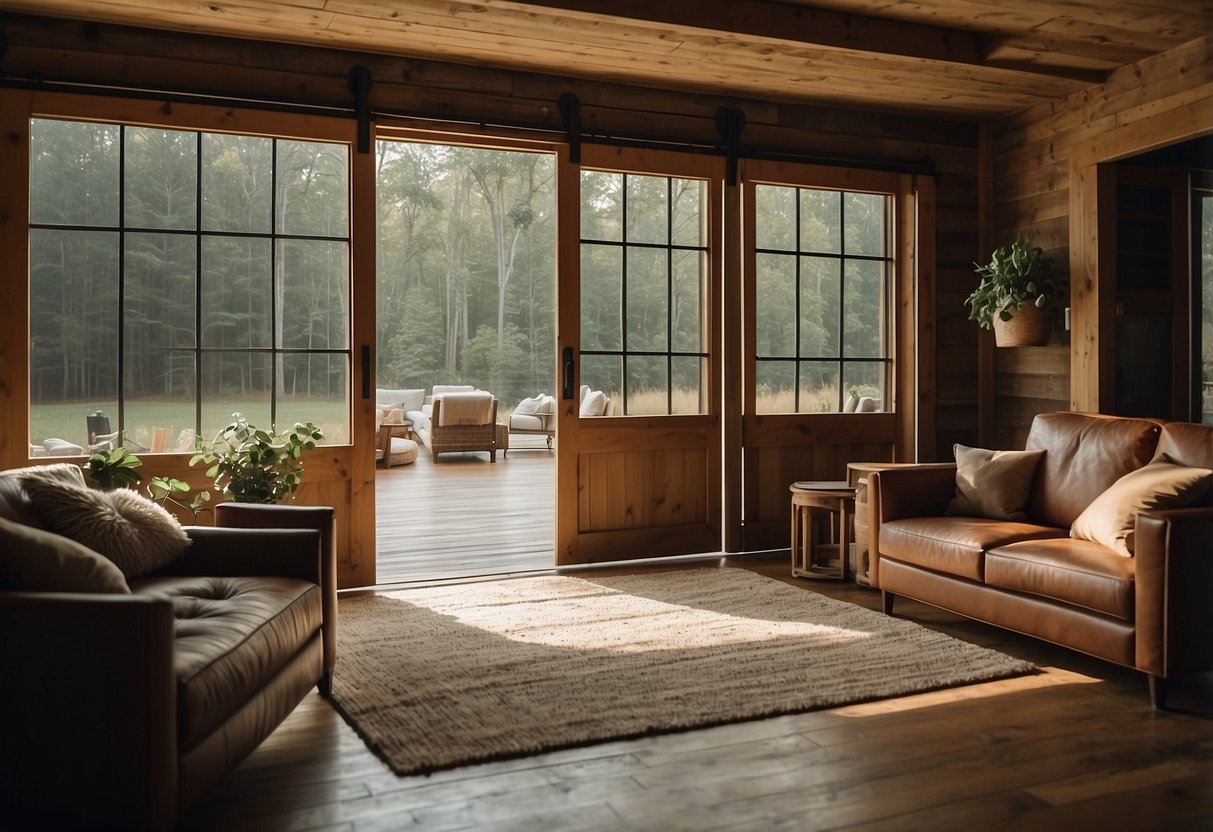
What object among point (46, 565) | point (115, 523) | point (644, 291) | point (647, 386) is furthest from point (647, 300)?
point (46, 565)

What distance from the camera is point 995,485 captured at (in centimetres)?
432

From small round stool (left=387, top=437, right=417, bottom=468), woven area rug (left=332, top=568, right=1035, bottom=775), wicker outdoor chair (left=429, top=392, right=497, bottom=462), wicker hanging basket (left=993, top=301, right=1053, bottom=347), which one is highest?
wicker hanging basket (left=993, top=301, right=1053, bottom=347)

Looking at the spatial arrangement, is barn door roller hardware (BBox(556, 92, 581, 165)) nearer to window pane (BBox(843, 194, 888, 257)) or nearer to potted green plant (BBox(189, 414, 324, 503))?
window pane (BBox(843, 194, 888, 257))

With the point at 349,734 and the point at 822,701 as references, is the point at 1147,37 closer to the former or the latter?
the point at 822,701

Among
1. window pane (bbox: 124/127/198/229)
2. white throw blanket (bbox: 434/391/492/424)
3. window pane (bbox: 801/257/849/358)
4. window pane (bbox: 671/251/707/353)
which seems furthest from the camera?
white throw blanket (bbox: 434/391/492/424)

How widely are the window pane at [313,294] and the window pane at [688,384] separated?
189 centimetres

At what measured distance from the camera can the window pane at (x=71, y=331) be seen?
4.44 meters

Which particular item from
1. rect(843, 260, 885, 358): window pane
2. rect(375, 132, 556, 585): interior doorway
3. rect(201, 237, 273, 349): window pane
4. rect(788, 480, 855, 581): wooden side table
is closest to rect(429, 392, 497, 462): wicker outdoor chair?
rect(375, 132, 556, 585): interior doorway

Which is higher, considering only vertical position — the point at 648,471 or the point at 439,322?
the point at 439,322

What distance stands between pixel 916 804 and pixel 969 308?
4544 millimetres

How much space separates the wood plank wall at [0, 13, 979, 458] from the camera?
4.48 meters

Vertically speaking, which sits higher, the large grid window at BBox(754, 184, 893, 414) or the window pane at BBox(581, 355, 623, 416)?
the large grid window at BBox(754, 184, 893, 414)

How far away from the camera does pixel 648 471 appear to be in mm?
5648

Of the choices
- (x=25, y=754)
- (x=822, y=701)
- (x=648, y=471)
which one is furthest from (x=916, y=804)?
(x=648, y=471)
